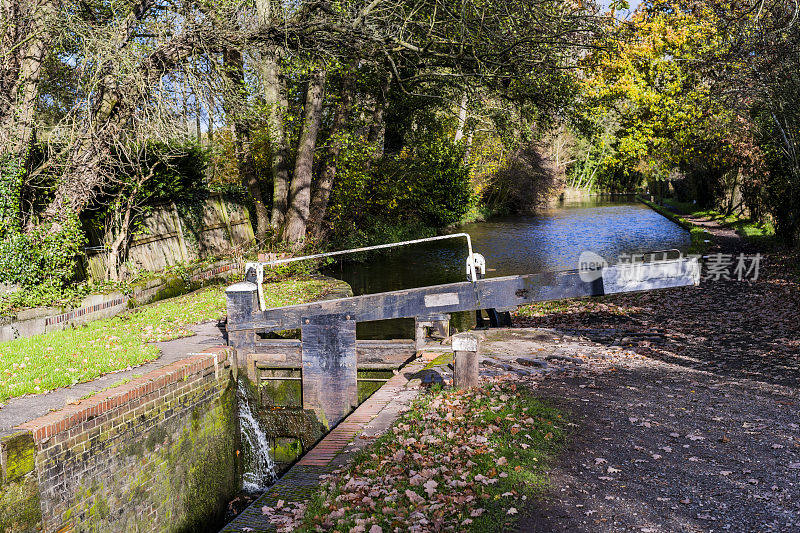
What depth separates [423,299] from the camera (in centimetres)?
852

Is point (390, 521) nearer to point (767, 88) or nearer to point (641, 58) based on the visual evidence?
point (767, 88)

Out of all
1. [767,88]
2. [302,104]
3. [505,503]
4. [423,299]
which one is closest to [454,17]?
[302,104]

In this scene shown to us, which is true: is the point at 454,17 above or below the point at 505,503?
above

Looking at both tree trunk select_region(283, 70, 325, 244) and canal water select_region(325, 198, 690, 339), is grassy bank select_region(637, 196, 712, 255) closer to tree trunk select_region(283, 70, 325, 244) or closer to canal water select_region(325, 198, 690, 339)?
canal water select_region(325, 198, 690, 339)

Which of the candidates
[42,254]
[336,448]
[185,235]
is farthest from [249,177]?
[336,448]

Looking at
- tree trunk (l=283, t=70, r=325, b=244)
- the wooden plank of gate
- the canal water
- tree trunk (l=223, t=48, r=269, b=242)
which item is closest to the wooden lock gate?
the wooden plank of gate

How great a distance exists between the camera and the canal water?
2097 centimetres

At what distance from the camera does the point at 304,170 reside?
1856 cm

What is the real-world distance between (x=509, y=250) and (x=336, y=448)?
21336 millimetres

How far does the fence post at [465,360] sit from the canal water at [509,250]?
6317 millimetres

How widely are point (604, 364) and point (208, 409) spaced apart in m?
6.17

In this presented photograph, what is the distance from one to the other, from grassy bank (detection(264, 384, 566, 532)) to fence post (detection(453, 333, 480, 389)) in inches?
17.5

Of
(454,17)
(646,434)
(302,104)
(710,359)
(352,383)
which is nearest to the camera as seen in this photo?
(646,434)

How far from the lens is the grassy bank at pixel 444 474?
493cm
